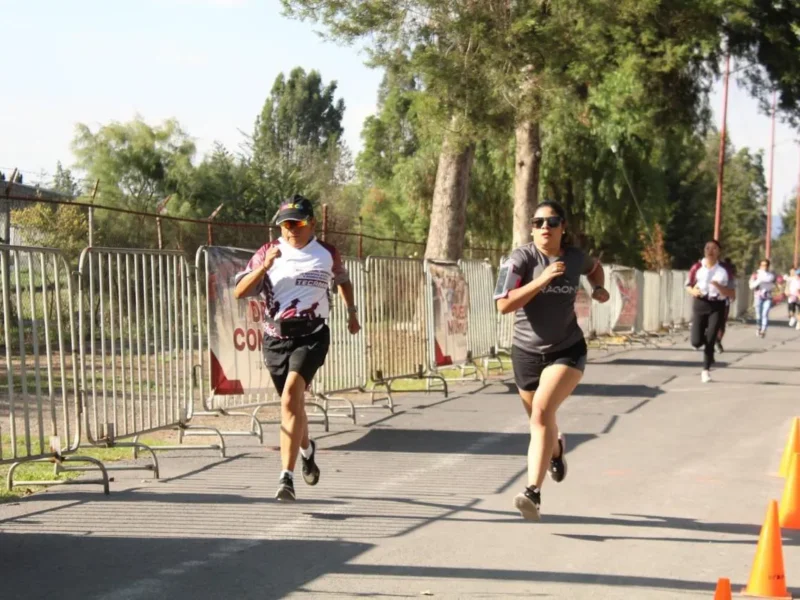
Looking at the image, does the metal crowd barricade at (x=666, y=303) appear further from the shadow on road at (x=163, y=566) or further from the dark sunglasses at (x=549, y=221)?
the shadow on road at (x=163, y=566)

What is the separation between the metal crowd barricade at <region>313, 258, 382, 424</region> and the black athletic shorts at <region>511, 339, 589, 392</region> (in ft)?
18.3

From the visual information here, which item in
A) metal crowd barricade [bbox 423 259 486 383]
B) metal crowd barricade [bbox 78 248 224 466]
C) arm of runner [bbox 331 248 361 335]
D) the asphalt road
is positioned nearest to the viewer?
the asphalt road

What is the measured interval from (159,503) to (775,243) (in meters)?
123

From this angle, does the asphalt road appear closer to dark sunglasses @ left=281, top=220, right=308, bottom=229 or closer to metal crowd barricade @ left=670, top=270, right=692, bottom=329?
dark sunglasses @ left=281, top=220, right=308, bottom=229

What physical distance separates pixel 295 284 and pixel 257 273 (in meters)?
0.26

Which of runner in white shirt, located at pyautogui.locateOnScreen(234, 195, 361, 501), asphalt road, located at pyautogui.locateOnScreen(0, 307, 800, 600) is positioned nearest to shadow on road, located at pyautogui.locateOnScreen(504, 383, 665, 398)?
asphalt road, located at pyautogui.locateOnScreen(0, 307, 800, 600)

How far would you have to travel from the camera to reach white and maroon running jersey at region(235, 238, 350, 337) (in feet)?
27.2

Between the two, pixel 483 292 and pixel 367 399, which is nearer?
pixel 367 399

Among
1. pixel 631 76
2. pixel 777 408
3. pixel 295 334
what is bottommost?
pixel 777 408

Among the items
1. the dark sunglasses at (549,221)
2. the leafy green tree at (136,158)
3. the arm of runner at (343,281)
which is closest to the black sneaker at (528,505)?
the dark sunglasses at (549,221)

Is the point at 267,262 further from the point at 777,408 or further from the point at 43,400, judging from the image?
the point at 777,408

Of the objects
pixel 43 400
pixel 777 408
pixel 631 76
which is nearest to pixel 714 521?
pixel 43 400

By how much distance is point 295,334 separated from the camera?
828 centimetres

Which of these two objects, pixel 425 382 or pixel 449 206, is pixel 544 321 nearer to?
pixel 425 382
